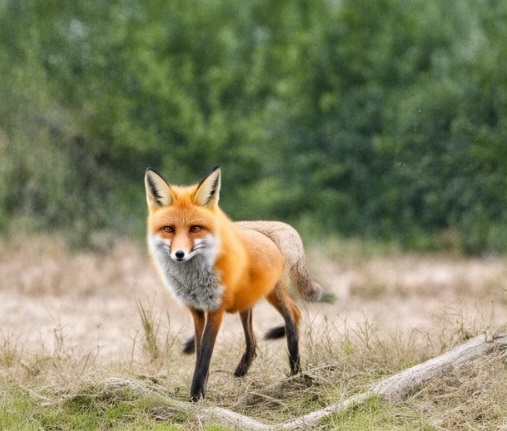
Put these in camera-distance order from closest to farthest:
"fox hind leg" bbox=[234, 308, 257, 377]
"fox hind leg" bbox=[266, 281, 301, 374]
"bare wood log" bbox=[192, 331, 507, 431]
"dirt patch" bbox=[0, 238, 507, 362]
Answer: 1. "bare wood log" bbox=[192, 331, 507, 431]
2. "fox hind leg" bbox=[266, 281, 301, 374]
3. "fox hind leg" bbox=[234, 308, 257, 377]
4. "dirt patch" bbox=[0, 238, 507, 362]

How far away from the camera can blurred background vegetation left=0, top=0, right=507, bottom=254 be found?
2158cm

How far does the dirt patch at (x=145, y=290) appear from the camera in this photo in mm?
14219

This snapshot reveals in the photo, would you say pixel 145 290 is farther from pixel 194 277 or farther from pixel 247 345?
pixel 194 277

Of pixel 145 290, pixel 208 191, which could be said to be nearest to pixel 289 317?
pixel 208 191

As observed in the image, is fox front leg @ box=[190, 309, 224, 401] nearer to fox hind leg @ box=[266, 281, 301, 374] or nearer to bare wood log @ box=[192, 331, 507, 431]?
bare wood log @ box=[192, 331, 507, 431]

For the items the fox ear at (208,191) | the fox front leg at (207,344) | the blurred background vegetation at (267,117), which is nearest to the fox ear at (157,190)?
the fox ear at (208,191)

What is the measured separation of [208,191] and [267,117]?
19.5 m

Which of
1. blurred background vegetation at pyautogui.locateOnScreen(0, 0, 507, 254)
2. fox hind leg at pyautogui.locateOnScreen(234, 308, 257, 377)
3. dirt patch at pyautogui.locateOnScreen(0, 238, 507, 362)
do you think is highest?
blurred background vegetation at pyautogui.locateOnScreen(0, 0, 507, 254)

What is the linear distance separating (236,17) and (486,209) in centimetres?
1455

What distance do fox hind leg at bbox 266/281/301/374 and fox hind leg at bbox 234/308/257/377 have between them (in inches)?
9.7

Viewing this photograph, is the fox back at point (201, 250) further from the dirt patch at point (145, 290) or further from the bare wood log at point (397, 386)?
the dirt patch at point (145, 290)

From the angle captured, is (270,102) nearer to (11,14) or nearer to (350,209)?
(350,209)

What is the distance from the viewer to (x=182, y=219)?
693 centimetres

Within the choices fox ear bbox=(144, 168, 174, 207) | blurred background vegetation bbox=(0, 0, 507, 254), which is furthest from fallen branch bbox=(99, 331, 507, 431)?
blurred background vegetation bbox=(0, 0, 507, 254)
